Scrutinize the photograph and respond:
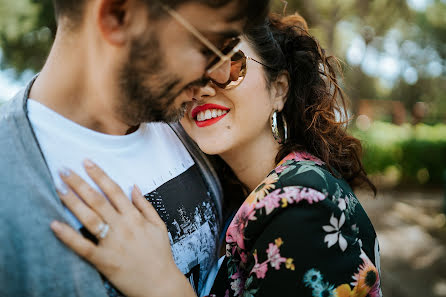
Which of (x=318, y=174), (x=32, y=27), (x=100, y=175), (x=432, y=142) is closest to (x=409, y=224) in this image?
(x=432, y=142)

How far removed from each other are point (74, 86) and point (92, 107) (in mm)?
102

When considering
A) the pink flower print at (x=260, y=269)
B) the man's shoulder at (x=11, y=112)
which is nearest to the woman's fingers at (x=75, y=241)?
the man's shoulder at (x=11, y=112)

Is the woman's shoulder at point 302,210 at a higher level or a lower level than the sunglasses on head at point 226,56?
lower

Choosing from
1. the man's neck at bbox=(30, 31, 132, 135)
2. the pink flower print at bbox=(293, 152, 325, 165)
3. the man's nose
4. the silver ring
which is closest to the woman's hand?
the silver ring

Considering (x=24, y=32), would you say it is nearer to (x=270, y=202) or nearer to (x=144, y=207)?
(x=144, y=207)

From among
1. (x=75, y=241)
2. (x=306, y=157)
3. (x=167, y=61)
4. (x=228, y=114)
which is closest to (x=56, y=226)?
(x=75, y=241)

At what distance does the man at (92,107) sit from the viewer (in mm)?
1202

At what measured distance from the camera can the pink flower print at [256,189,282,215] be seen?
1.55m

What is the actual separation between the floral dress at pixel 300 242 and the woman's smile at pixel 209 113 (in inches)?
19.5

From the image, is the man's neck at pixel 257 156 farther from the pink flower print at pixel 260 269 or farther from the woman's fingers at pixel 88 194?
the woman's fingers at pixel 88 194

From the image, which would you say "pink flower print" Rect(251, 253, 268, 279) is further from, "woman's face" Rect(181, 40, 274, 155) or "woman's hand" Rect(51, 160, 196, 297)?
"woman's face" Rect(181, 40, 274, 155)

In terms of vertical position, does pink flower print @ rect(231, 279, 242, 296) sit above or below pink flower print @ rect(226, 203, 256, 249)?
below

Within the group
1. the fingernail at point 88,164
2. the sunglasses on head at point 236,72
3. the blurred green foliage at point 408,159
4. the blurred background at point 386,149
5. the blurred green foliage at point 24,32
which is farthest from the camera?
the blurred green foliage at point 408,159

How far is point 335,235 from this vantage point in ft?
5.05
